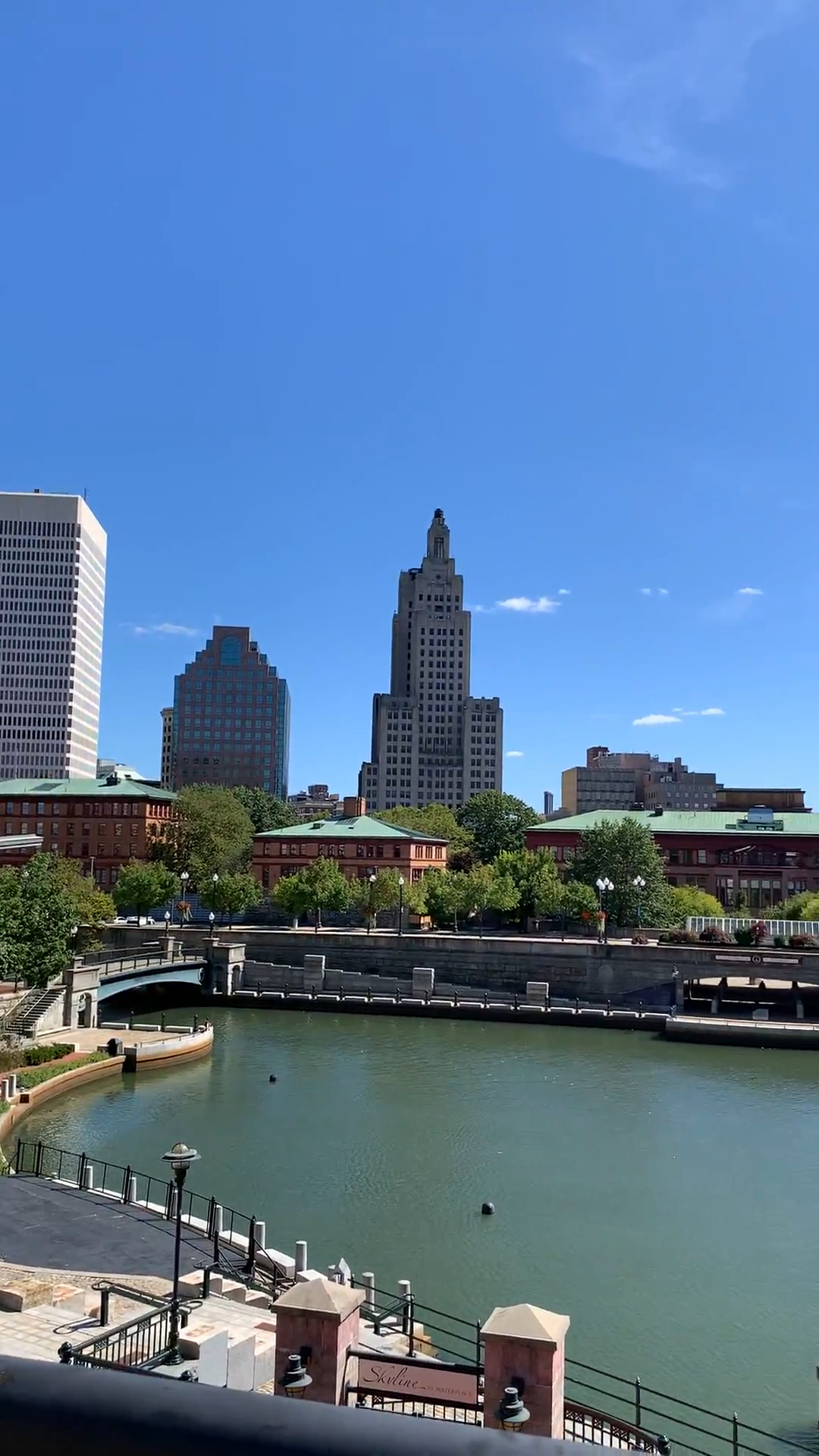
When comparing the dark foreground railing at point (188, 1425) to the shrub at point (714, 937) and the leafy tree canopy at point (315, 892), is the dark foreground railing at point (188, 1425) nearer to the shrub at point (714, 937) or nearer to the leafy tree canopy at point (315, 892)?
the shrub at point (714, 937)

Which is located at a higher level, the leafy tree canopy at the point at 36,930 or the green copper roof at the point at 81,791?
the green copper roof at the point at 81,791

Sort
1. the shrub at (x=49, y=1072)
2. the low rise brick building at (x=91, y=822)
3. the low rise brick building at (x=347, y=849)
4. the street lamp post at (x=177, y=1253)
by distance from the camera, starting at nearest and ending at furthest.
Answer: the street lamp post at (x=177, y=1253)
the shrub at (x=49, y=1072)
the low rise brick building at (x=347, y=849)
the low rise brick building at (x=91, y=822)

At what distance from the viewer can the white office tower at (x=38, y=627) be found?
604 feet

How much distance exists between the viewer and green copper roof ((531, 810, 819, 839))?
10719cm

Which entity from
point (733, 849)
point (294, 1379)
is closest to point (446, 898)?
point (733, 849)

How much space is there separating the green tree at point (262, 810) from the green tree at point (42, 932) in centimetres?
7917

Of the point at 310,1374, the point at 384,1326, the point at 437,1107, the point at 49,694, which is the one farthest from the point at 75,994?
the point at 49,694

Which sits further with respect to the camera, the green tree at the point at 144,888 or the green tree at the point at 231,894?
the green tree at the point at 231,894

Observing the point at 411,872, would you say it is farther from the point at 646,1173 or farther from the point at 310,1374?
the point at 310,1374

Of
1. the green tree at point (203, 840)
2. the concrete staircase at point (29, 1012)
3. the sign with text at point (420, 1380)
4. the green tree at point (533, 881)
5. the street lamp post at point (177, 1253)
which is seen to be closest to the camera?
the sign with text at point (420, 1380)

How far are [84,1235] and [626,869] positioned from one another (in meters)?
75.3

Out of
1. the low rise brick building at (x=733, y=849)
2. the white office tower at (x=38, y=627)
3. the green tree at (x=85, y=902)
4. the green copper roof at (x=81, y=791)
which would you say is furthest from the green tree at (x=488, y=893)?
the white office tower at (x=38, y=627)

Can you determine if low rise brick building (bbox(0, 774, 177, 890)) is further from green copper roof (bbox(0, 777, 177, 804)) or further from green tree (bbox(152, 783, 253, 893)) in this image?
green tree (bbox(152, 783, 253, 893))

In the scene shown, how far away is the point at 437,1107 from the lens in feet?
152
